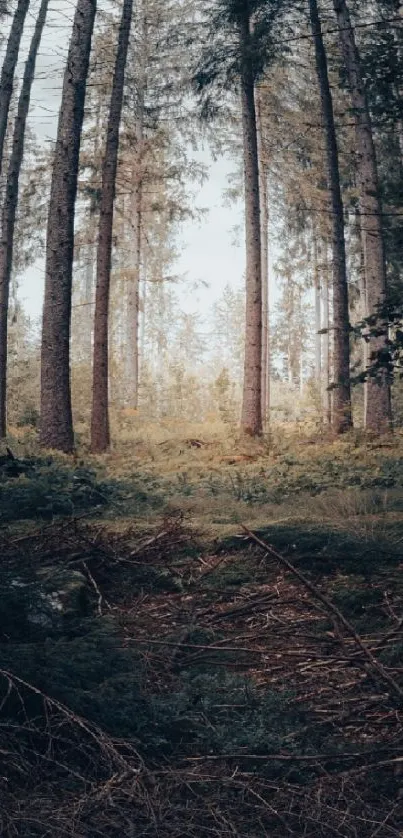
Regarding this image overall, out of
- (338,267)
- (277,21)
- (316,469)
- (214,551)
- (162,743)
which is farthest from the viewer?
(338,267)

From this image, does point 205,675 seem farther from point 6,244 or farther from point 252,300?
point 6,244

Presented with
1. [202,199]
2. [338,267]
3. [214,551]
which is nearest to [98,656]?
[214,551]

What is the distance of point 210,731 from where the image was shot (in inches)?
118

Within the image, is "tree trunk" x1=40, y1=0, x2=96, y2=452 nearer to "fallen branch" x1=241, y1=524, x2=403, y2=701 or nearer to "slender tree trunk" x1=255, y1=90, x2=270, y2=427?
"fallen branch" x1=241, y1=524, x2=403, y2=701

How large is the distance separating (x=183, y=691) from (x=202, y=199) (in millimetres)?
23064

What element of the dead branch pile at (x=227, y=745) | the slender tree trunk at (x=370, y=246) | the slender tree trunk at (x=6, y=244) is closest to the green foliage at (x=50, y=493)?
the dead branch pile at (x=227, y=745)

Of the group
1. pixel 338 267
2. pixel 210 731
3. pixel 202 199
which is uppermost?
pixel 202 199

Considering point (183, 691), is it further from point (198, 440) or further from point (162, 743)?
point (198, 440)

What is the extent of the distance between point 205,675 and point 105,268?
41.9ft

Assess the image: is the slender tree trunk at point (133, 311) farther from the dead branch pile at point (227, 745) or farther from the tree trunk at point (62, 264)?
the dead branch pile at point (227, 745)

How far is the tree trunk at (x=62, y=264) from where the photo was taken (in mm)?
12172

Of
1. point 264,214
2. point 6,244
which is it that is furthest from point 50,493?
point 264,214

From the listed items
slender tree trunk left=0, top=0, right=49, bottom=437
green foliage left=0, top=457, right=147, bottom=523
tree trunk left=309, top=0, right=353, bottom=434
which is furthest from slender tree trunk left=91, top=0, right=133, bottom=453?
green foliage left=0, top=457, right=147, bottom=523

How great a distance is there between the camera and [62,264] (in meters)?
12.1
